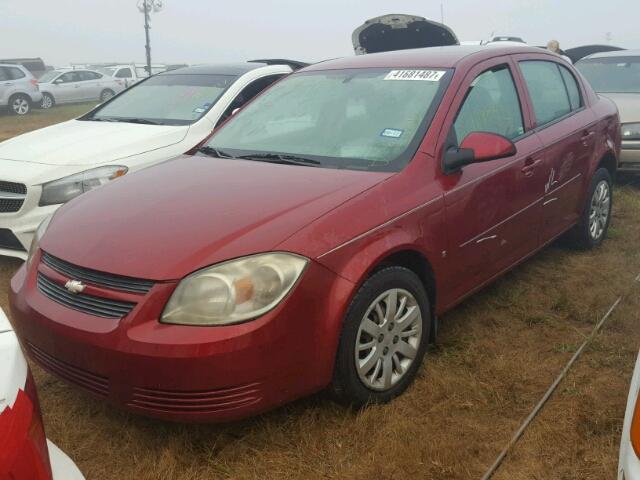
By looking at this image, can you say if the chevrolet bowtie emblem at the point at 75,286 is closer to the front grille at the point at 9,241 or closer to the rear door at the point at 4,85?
the front grille at the point at 9,241

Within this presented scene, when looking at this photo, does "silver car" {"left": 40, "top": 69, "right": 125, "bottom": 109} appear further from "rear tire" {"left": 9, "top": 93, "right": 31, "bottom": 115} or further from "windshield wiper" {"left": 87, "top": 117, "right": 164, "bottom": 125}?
"windshield wiper" {"left": 87, "top": 117, "right": 164, "bottom": 125}

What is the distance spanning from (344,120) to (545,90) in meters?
1.62

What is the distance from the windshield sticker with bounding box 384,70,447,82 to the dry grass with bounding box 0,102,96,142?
1236 cm

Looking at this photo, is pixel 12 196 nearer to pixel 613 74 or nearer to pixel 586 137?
pixel 586 137

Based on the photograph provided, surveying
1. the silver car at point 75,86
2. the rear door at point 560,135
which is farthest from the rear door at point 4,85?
the rear door at point 560,135

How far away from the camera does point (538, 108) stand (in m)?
3.93

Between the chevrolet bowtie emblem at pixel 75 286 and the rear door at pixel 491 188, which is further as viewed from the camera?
the rear door at pixel 491 188

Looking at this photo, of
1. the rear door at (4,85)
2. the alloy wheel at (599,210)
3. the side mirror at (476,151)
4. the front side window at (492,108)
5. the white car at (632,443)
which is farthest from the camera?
the rear door at (4,85)

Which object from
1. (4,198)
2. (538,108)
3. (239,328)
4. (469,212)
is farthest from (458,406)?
(4,198)

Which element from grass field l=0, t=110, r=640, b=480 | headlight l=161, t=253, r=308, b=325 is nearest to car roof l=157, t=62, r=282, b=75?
grass field l=0, t=110, r=640, b=480

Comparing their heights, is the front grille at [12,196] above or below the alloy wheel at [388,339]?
above

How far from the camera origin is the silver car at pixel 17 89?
735 inches

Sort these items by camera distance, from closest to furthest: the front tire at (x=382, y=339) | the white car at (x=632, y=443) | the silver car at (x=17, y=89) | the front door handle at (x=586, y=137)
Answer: the white car at (x=632, y=443), the front tire at (x=382, y=339), the front door handle at (x=586, y=137), the silver car at (x=17, y=89)

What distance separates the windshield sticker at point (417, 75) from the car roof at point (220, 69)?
9.06 feet
